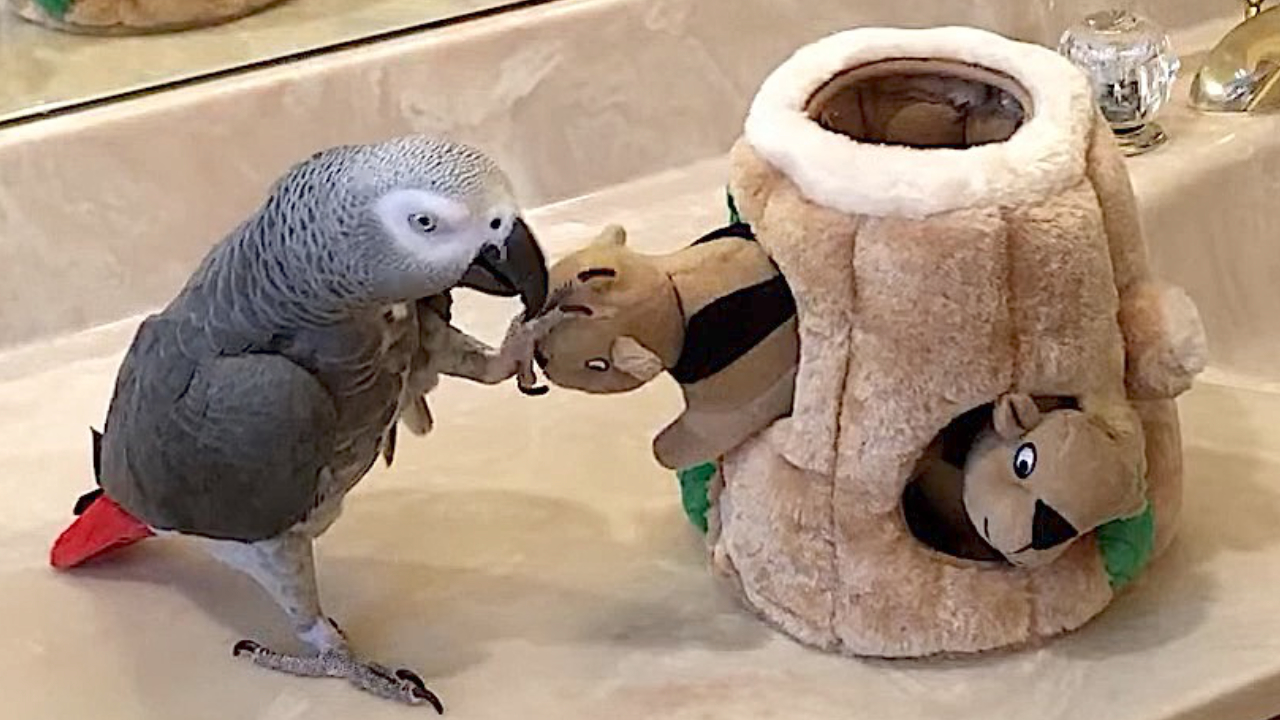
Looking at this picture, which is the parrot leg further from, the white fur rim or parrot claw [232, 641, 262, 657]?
the white fur rim

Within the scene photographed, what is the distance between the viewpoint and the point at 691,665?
2.24ft

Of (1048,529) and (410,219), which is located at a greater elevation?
(410,219)

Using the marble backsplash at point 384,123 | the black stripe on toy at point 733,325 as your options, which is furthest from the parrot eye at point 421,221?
the marble backsplash at point 384,123

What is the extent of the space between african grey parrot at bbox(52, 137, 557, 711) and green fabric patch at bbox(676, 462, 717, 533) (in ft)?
0.24

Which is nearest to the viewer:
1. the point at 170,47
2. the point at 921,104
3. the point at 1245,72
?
the point at 921,104

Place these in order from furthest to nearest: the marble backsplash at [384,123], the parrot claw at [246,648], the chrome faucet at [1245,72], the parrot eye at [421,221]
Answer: the chrome faucet at [1245,72], the marble backsplash at [384,123], the parrot claw at [246,648], the parrot eye at [421,221]

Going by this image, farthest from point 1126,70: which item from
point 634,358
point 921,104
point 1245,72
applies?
point 634,358

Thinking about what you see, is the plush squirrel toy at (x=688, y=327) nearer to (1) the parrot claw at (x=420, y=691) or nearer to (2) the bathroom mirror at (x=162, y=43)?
(1) the parrot claw at (x=420, y=691)

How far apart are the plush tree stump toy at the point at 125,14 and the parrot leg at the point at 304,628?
0.32 meters

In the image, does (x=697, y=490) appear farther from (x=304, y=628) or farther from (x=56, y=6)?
(x=56, y=6)

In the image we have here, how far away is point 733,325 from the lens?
2.14ft

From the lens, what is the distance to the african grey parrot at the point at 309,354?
23.5 inches

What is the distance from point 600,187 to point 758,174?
340mm

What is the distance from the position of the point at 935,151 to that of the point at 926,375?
0.23ft
